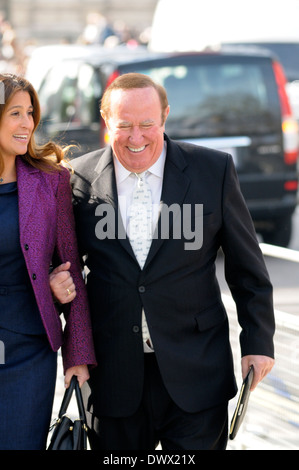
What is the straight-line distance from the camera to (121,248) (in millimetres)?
3092

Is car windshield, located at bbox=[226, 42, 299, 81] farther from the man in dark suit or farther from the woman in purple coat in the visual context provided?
the woman in purple coat

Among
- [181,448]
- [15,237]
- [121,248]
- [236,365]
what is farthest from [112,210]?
[236,365]

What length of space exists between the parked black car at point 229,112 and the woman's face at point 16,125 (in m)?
4.74

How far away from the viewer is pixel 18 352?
3096 mm

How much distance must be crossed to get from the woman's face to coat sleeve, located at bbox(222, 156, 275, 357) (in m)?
0.70

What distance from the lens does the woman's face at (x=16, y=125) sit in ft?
10.1

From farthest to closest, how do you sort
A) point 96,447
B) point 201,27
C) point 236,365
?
point 201,27
point 236,365
point 96,447

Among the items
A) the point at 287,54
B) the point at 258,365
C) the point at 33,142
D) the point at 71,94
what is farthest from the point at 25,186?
the point at 287,54

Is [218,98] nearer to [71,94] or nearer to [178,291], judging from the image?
[71,94]

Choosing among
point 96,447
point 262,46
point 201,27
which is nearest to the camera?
point 96,447

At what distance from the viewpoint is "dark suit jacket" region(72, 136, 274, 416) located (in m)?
3.10

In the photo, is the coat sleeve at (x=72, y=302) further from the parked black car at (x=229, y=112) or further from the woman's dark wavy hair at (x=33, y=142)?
the parked black car at (x=229, y=112)

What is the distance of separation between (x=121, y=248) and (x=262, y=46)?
12067 mm

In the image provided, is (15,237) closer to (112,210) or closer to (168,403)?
(112,210)
